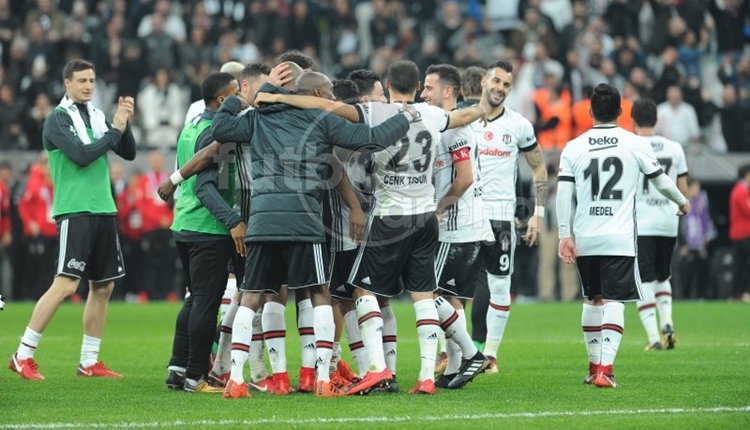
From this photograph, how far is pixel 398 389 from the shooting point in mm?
9797

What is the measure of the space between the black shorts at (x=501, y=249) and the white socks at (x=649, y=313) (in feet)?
8.17

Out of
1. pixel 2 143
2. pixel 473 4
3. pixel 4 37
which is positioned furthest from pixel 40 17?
pixel 473 4

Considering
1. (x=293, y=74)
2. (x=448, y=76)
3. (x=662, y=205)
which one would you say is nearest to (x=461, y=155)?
(x=448, y=76)

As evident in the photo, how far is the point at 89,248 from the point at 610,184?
4.62m

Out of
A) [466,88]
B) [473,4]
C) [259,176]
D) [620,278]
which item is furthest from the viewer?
[473,4]

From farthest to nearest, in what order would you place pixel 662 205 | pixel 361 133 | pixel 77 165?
pixel 662 205, pixel 77 165, pixel 361 133

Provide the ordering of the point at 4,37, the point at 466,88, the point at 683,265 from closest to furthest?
the point at 466,88, the point at 683,265, the point at 4,37

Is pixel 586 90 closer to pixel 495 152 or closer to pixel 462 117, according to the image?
pixel 495 152

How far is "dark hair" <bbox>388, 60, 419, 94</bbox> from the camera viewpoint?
9695 mm

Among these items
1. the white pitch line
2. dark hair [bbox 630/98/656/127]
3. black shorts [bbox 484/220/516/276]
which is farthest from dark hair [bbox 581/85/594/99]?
the white pitch line

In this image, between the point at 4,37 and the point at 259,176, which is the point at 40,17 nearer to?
the point at 4,37

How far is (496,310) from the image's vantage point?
11.9 m

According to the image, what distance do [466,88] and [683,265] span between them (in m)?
12.4

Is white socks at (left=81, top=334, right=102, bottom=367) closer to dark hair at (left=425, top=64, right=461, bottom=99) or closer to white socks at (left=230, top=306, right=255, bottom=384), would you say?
white socks at (left=230, top=306, right=255, bottom=384)
